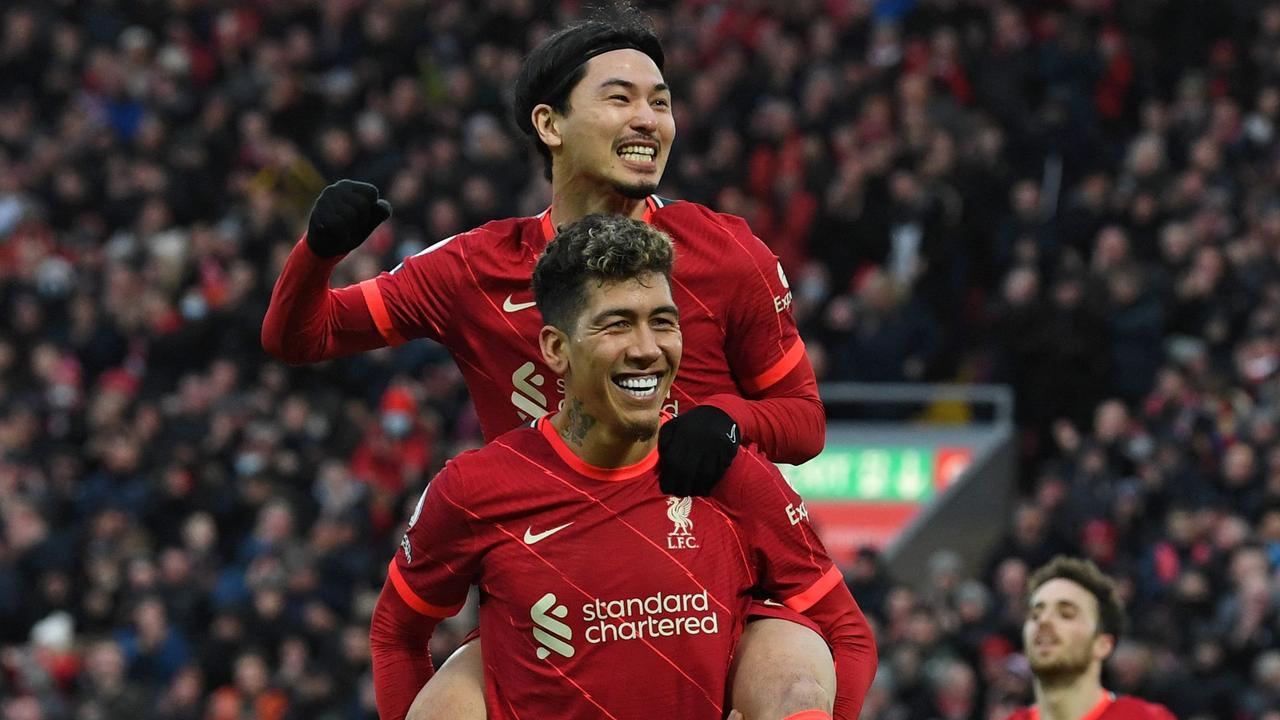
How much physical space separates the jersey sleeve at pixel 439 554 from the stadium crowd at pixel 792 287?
676 cm

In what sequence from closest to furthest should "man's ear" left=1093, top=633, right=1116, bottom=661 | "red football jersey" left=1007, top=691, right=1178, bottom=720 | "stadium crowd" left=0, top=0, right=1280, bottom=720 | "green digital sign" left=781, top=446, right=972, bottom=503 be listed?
"red football jersey" left=1007, top=691, right=1178, bottom=720, "man's ear" left=1093, top=633, right=1116, bottom=661, "stadium crowd" left=0, top=0, right=1280, bottom=720, "green digital sign" left=781, top=446, right=972, bottom=503

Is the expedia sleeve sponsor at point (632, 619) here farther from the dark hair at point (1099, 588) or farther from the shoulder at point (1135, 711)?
the dark hair at point (1099, 588)

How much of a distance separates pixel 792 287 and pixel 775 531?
1087 cm

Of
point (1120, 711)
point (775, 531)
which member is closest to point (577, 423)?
point (775, 531)

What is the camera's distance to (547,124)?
5812 mm

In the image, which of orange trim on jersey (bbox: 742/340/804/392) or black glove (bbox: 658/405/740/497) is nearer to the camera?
black glove (bbox: 658/405/740/497)

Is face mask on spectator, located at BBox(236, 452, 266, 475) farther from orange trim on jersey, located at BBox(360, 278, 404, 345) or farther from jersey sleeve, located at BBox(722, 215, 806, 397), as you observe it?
jersey sleeve, located at BBox(722, 215, 806, 397)

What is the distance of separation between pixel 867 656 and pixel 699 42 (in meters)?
13.2

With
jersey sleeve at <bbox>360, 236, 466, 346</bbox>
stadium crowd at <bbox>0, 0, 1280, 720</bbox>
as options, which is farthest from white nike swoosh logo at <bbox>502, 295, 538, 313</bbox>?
stadium crowd at <bbox>0, 0, 1280, 720</bbox>

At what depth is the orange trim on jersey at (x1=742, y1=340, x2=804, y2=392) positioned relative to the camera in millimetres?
5652

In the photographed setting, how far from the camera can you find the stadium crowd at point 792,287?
13.1m

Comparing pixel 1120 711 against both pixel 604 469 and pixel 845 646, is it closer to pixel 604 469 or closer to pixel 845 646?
pixel 845 646

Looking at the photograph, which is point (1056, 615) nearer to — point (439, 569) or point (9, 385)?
point (439, 569)

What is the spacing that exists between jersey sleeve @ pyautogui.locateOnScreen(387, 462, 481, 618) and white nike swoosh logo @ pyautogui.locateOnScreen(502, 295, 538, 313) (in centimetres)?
64
